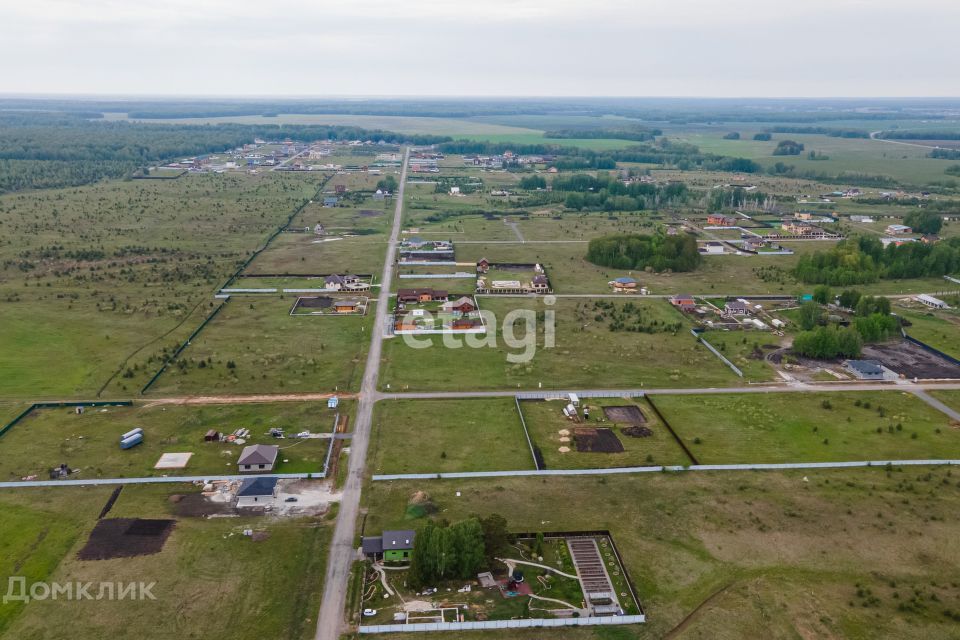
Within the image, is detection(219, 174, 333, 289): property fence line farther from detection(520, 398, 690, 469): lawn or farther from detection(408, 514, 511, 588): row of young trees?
detection(408, 514, 511, 588): row of young trees

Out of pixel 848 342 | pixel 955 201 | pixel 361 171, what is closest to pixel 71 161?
pixel 361 171

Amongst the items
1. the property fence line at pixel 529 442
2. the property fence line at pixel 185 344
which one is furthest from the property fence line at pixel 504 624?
the property fence line at pixel 185 344

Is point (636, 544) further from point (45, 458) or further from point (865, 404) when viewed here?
point (45, 458)

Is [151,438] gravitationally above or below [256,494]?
above

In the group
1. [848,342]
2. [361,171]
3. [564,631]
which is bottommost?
[564,631]

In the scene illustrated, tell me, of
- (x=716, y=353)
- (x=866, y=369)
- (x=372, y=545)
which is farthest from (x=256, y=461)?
(x=866, y=369)

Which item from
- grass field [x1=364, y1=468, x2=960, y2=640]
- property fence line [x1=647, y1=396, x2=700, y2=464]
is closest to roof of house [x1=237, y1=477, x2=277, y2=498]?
grass field [x1=364, y1=468, x2=960, y2=640]

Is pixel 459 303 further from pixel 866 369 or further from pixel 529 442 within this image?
pixel 866 369
